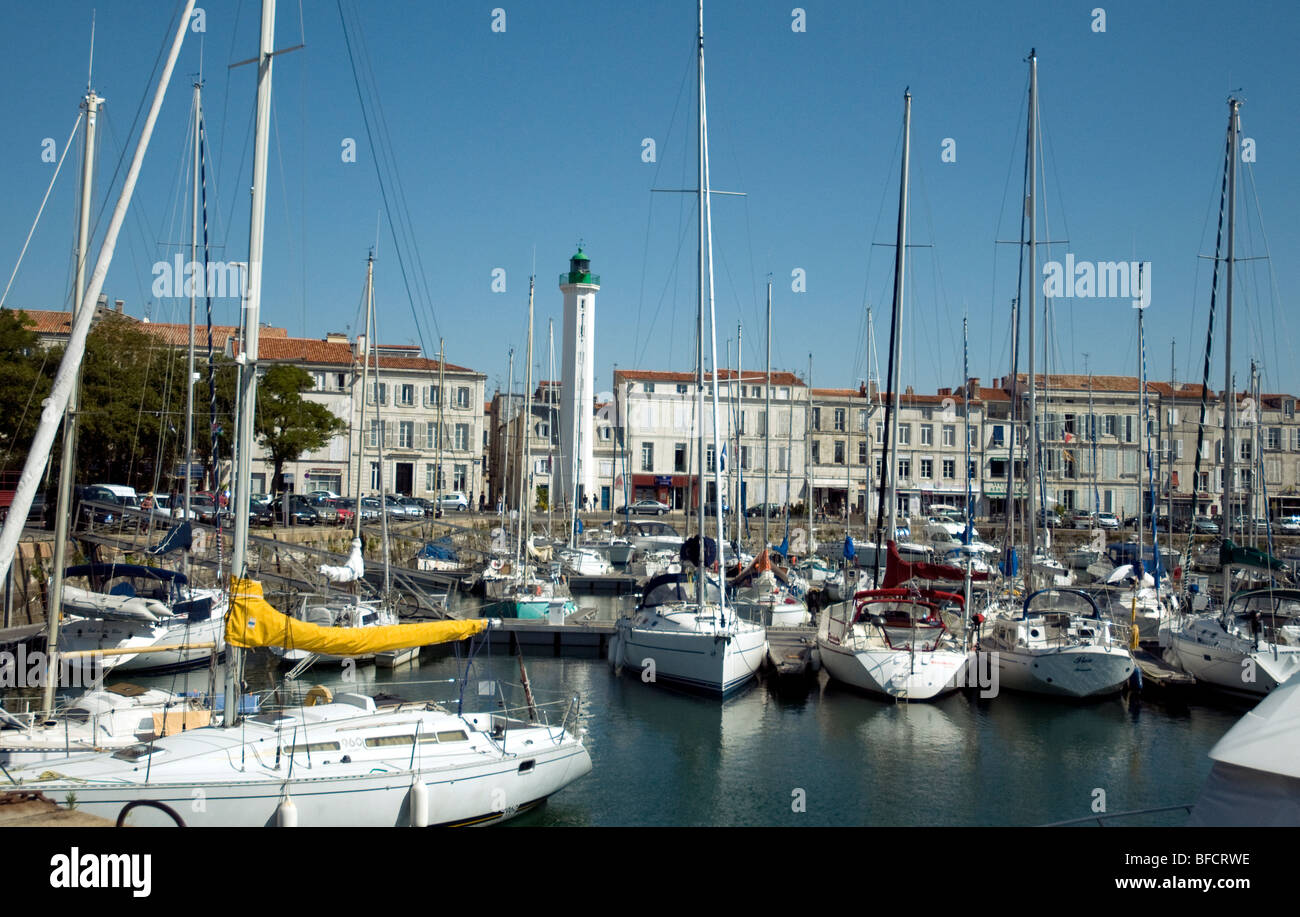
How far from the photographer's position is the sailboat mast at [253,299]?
12.8m

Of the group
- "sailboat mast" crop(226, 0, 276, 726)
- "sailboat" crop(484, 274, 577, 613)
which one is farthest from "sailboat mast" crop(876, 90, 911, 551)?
"sailboat mast" crop(226, 0, 276, 726)

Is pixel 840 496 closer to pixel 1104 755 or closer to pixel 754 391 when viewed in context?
pixel 754 391

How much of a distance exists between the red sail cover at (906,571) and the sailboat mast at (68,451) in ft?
55.4

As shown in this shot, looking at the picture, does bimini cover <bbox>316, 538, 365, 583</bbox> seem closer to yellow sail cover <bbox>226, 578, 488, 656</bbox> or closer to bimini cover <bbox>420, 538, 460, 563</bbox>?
yellow sail cover <bbox>226, 578, 488, 656</bbox>

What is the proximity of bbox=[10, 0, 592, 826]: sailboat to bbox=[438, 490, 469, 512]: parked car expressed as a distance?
155 ft

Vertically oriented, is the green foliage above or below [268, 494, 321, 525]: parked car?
above

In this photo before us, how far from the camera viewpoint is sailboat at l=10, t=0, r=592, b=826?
1222cm

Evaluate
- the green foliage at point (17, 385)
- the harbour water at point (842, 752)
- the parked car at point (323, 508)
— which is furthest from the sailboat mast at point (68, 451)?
the parked car at point (323, 508)

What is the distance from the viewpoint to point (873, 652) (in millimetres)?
22766

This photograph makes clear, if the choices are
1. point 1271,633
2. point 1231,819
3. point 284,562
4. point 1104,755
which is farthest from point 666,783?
point 284,562

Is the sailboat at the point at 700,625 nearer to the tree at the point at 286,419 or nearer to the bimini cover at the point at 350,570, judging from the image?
the bimini cover at the point at 350,570

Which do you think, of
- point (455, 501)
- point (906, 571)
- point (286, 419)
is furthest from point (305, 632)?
point (455, 501)

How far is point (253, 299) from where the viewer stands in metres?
12.7
